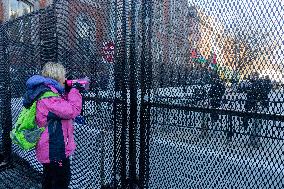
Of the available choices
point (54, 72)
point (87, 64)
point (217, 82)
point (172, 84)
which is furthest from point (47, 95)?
point (217, 82)

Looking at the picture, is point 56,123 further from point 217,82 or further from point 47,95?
point 217,82

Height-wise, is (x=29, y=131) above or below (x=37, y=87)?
below

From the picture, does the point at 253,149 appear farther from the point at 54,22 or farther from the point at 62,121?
the point at 54,22

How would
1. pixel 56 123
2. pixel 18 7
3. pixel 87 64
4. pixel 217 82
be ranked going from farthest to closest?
pixel 18 7 < pixel 87 64 < pixel 56 123 < pixel 217 82

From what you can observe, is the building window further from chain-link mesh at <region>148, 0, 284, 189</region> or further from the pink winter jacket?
chain-link mesh at <region>148, 0, 284, 189</region>

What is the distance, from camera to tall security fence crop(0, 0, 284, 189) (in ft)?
8.34

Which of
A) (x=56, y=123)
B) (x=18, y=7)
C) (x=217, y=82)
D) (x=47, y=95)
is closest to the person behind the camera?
(x=217, y=82)

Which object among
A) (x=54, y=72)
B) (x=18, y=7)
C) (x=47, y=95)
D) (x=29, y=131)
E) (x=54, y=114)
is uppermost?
(x=18, y=7)

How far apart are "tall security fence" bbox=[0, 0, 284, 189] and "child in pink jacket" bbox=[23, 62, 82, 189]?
0.46 m

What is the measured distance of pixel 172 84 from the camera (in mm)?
3215

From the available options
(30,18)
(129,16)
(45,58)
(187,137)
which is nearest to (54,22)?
(45,58)

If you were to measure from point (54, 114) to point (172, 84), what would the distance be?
3.88ft

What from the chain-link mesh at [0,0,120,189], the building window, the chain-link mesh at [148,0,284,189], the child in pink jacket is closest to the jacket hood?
the child in pink jacket

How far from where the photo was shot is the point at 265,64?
2.44 meters
